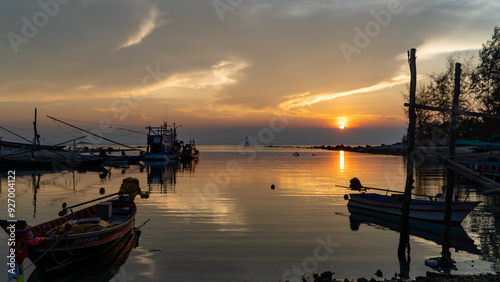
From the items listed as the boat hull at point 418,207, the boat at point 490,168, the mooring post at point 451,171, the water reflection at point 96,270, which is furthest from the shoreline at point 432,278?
the boat at point 490,168

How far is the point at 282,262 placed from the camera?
50.2 ft

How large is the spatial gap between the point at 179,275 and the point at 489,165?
127ft

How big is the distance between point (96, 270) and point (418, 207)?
20.0 metres

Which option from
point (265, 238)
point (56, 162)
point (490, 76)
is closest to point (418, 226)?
point (265, 238)

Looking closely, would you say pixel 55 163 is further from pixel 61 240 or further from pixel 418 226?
pixel 418 226

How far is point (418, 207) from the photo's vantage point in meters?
23.6

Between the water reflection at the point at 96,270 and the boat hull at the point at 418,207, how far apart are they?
17.9m

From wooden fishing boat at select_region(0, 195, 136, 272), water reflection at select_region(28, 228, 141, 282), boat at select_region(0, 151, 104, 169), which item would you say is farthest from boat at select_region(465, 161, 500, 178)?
boat at select_region(0, 151, 104, 169)

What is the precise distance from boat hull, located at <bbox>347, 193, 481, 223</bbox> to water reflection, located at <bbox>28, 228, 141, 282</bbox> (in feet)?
58.6

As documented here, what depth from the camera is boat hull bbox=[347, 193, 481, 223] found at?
72.5 ft

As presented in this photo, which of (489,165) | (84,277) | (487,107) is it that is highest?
(487,107)

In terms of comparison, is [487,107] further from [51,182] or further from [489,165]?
[51,182]

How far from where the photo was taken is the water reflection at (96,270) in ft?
44.5

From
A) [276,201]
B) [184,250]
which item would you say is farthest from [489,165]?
[184,250]
